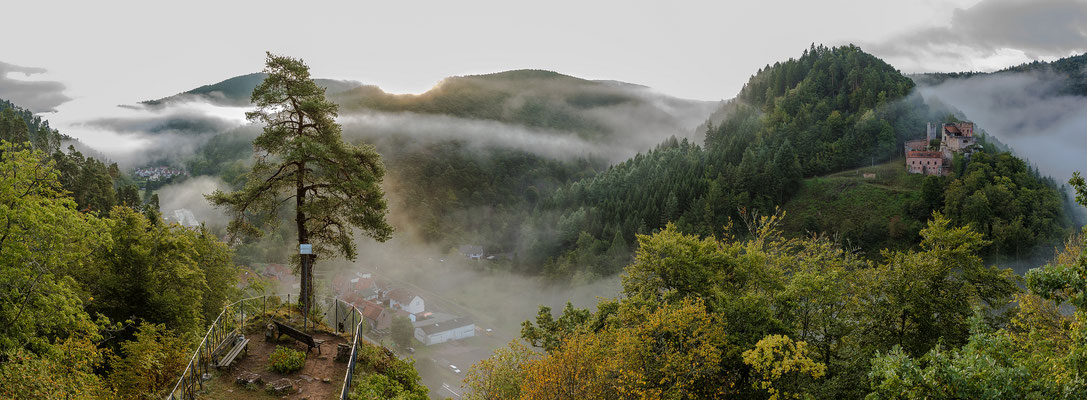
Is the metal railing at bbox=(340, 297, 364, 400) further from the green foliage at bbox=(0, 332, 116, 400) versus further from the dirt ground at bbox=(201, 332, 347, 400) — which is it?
the green foliage at bbox=(0, 332, 116, 400)

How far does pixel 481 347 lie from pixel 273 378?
218ft

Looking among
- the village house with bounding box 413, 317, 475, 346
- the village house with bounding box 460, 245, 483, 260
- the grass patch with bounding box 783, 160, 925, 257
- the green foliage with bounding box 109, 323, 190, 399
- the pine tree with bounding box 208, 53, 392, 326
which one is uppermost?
the pine tree with bounding box 208, 53, 392, 326

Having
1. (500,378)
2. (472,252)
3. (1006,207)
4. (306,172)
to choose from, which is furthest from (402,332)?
(1006,207)

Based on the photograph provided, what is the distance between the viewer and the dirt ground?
1370 centimetres

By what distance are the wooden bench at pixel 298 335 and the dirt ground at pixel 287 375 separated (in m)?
0.14

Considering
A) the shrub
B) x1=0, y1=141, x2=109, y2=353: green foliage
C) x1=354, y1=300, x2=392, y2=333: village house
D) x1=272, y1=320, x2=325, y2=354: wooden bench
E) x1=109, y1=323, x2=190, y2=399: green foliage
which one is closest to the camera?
x1=0, y1=141, x2=109, y2=353: green foliage

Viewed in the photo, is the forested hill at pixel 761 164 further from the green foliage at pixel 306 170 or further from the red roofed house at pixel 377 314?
the green foliage at pixel 306 170

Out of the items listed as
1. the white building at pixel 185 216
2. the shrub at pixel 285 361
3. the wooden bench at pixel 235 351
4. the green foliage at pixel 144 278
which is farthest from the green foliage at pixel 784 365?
the white building at pixel 185 216

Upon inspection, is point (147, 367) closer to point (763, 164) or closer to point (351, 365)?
point (351, 365)

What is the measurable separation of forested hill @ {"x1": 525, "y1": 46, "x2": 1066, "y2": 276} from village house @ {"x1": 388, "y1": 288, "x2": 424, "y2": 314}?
100 ft

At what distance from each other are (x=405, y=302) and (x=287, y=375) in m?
74.2

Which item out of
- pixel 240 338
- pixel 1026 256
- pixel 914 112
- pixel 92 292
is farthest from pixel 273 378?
pixel 914 112

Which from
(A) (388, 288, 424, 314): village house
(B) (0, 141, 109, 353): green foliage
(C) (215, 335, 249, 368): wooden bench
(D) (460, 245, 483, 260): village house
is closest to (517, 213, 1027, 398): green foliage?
(C) (215, 335, 249, 368): wooden bench

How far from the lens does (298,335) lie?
1655 centimetres
